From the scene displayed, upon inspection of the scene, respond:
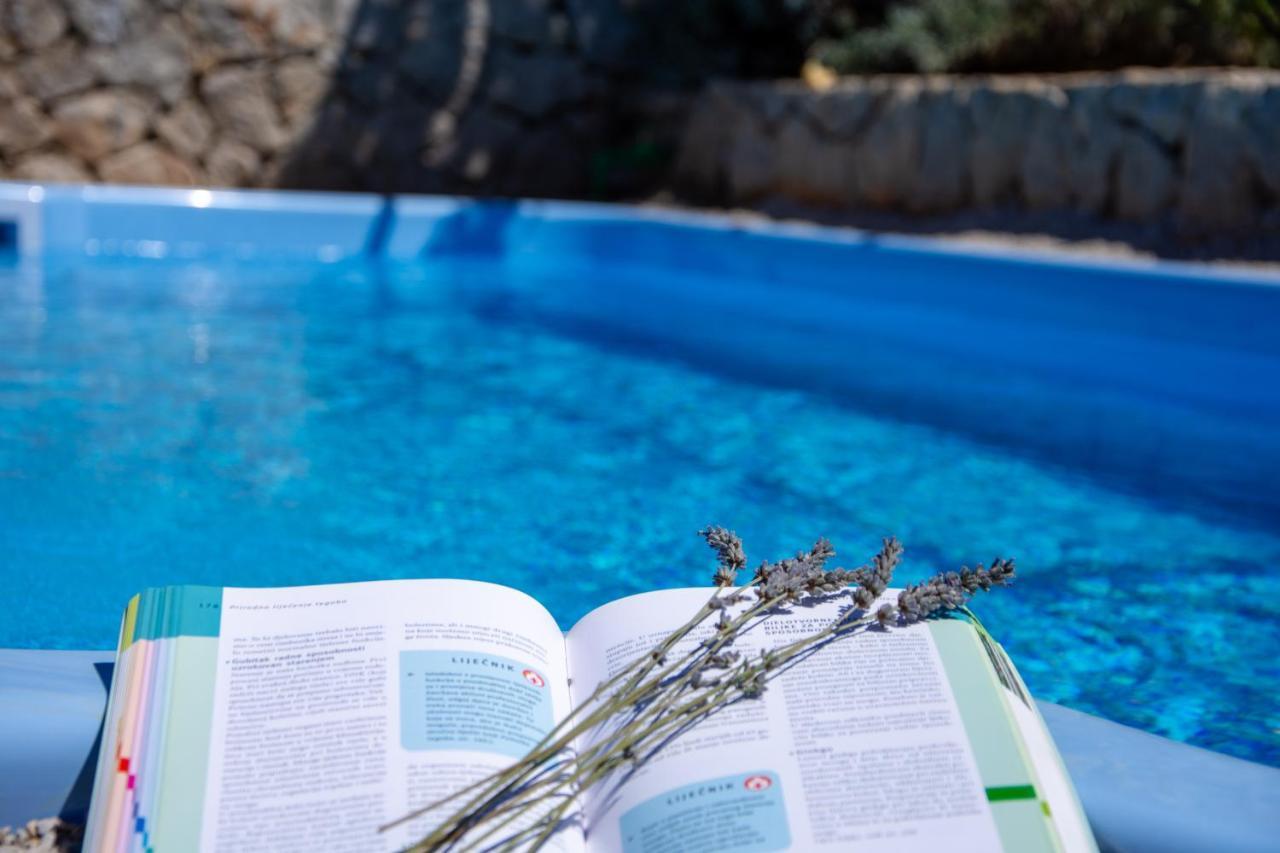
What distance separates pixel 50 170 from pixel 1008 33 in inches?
176

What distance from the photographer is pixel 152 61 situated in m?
5.62

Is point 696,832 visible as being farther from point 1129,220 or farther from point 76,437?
point 1129,220

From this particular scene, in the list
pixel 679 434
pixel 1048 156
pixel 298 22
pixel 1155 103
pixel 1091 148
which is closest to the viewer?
pixel 679 434

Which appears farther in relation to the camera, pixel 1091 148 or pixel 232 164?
pixel 232 164

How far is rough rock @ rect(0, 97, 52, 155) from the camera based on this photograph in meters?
5.39

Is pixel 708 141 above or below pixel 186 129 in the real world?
below

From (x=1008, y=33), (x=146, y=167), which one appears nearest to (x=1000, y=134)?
(x=1008, y=33)

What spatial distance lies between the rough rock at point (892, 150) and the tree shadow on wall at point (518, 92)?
4.61 ft

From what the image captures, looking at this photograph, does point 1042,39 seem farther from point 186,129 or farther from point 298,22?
point 186,129

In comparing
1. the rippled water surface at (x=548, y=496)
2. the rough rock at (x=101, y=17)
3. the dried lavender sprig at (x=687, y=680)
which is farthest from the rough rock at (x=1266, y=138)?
the rough rock at (x=101, y=17)

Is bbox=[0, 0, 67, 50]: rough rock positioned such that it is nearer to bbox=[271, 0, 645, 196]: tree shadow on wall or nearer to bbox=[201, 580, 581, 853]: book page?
bbox=[271, 0, 645, 196]: tree shadow on wall

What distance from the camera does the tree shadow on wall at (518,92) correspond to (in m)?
6.10

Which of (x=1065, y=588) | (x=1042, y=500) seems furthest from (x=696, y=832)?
(x=1042, y=500)

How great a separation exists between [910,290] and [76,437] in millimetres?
2821
